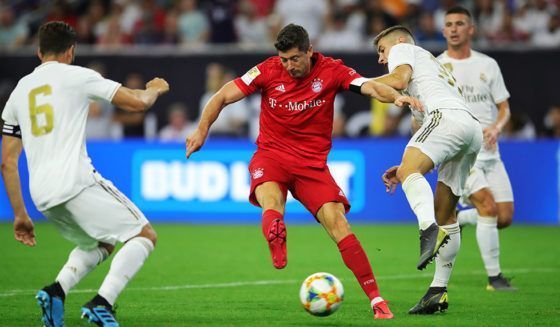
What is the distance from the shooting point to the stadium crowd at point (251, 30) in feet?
60.8

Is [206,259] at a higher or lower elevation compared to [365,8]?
lower

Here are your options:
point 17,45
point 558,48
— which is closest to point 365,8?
point 558,48

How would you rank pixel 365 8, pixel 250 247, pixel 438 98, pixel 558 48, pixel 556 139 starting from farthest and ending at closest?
pixel 365 8
pixel 558 48
pixel 556 139
pixel 250 247
pixel 438 98

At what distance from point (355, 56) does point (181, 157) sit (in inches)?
152

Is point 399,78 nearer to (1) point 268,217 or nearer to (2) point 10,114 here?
(1) point 268,217

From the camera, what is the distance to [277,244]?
763cm

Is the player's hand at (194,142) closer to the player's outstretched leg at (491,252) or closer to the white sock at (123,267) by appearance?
the white sock at (123,267)

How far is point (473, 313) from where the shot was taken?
836cm

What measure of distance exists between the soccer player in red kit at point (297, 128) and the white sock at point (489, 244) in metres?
2.54

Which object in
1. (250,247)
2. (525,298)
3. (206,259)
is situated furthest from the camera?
(250,247)

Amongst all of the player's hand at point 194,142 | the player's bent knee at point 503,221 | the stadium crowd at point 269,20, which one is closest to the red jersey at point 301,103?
the player's hand at point 194,142

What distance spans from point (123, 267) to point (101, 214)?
0.39 m

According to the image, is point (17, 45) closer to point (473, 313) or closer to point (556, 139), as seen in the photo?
point (556, 139)

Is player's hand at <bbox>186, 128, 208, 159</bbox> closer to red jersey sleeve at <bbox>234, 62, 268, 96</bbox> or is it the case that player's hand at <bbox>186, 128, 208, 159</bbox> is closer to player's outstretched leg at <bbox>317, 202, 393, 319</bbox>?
red jersey sleeve at <bbox>234, 62, 268, 96</bbox>
